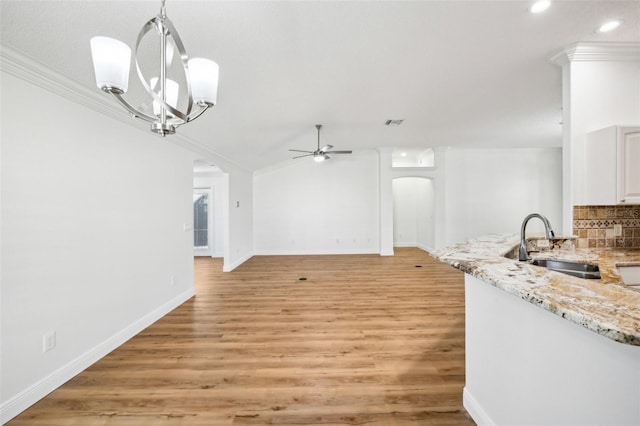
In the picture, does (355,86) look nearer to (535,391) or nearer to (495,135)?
(535,391)

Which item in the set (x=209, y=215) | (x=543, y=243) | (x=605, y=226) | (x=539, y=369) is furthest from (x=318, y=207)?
(x=539, y=369)

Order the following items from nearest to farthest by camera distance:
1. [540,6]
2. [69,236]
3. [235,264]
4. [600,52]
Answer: [540,6] < [69,236] < [600,52] < [235,264]

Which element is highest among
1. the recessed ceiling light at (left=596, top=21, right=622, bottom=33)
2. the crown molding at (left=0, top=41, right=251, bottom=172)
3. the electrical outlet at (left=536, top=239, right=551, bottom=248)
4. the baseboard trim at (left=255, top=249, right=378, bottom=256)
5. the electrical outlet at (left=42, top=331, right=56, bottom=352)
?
the recessed ceiling light at (left=596, top=21, right=622, bottom=33)

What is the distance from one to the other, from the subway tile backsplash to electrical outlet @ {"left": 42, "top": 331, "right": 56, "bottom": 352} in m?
4.57

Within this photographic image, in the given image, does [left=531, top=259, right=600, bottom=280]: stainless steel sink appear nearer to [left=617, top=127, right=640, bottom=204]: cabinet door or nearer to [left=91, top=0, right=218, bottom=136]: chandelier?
[left=617, top=127, right=640, bottom=204]: cabinet door

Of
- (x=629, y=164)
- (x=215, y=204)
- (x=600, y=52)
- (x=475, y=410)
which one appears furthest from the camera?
(x=215, y=204)

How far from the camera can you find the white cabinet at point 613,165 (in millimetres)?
2150

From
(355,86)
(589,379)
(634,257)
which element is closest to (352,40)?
(355,86)

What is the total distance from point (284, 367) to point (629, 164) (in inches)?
134

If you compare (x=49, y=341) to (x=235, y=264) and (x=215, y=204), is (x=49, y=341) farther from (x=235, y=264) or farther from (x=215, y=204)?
(x=215, y=204)

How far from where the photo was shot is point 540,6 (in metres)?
1.78

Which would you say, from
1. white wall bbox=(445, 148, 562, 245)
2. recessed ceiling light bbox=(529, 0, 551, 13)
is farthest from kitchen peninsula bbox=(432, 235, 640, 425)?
white wall bbox=(445, 148, 562, 245)

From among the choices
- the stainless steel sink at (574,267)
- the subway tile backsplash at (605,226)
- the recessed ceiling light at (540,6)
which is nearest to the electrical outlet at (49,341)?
the stainless steel sink at (574,267)

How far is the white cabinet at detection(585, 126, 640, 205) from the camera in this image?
2150 millimetres
